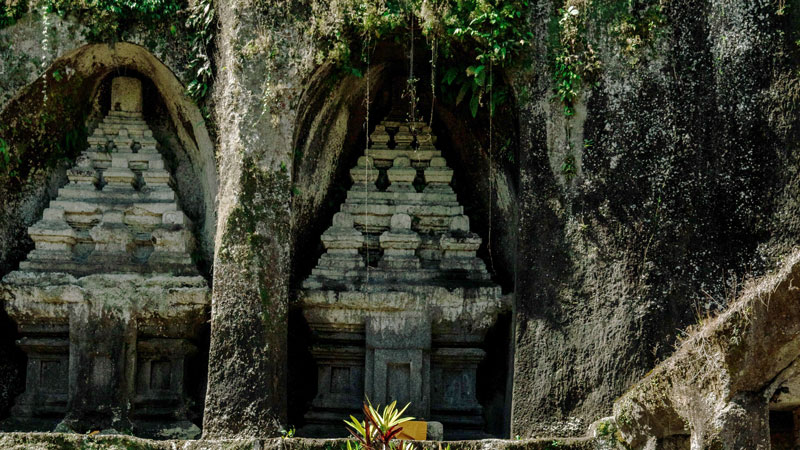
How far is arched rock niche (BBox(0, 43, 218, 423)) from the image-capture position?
34.9 ft

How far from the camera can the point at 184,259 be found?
34.7 feet

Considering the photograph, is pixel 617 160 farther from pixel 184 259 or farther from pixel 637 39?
pixel 184 259

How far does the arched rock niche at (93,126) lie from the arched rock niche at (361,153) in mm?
982

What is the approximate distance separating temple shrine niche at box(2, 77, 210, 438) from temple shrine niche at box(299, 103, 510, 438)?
1.30 m

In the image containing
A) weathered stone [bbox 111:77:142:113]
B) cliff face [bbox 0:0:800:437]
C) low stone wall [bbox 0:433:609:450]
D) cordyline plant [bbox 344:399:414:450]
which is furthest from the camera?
weathered stone [bbox 111:77:142:113]

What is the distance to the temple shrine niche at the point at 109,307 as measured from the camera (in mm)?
10234

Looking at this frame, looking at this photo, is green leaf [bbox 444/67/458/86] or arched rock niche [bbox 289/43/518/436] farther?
arched rock niche [bbox 289/43/518/436]

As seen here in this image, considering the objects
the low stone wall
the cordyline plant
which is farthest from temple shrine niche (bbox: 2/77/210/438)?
the cordyline plant

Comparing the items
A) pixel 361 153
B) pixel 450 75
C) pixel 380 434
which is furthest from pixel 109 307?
pixel 450 75

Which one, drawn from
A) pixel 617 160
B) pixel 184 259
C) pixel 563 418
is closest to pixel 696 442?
pixel 563 418

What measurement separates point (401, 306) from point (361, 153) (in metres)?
1.93

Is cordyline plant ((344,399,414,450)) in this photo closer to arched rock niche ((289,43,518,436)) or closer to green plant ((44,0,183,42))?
arched rock niche ((289,43,518,436))

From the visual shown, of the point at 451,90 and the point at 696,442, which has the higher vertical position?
the point at 451,90

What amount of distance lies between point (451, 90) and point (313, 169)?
162 centimetres
